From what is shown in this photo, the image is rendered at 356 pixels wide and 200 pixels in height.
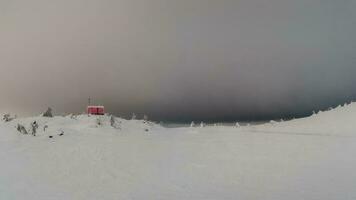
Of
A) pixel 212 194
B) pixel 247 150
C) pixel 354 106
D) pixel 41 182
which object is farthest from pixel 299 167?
pixel 354 106

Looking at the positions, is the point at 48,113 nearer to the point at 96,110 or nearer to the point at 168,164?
the point at 96,110

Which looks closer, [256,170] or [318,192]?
[318,192]

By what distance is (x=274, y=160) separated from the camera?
14.4 meters

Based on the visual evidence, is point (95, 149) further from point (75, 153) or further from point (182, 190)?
point (182, 190)

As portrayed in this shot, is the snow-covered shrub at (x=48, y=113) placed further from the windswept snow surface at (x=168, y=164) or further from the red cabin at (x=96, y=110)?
the windswept snow surface at (x=168, y=164)

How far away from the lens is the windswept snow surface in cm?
1055

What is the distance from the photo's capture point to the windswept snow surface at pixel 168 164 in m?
10.6

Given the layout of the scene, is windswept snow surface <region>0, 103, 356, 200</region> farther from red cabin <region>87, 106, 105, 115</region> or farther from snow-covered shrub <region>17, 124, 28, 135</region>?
red cabin <region>87, 106, 105, 115</region>

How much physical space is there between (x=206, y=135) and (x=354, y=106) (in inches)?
532

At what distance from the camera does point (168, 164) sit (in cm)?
1385

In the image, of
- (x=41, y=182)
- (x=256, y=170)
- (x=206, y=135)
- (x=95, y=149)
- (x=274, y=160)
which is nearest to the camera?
(x=41, y=182)

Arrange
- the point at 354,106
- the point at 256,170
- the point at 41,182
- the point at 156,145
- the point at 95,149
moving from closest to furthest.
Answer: the point at 41,182 < the point at 256,170 < the point at 95,149 < the point at 156,145 < the point at 354,106

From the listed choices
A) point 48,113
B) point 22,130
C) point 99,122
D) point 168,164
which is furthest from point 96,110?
point 168,164

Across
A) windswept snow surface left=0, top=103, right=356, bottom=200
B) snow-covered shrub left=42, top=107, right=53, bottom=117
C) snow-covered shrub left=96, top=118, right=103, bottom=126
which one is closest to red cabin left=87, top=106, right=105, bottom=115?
snow-covered shrub left=42, top=107, right=53, bottom=117
